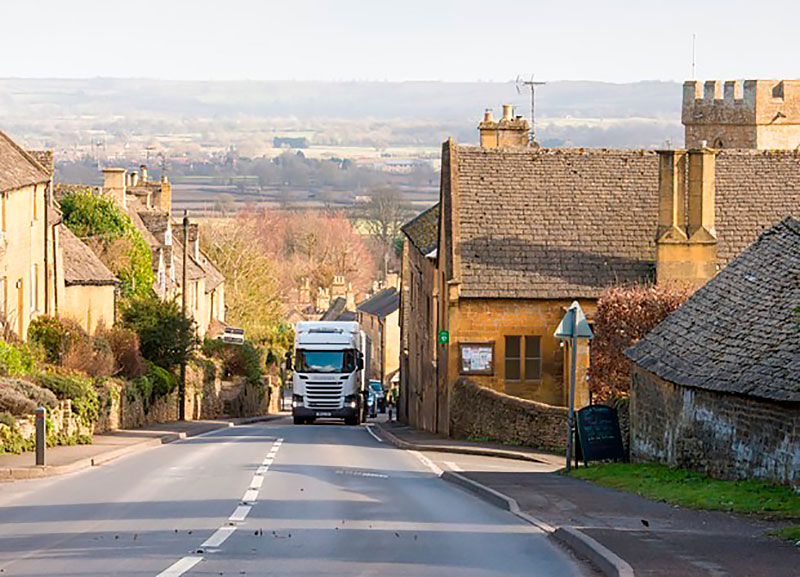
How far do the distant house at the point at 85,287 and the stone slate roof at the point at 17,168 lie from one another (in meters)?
5.44

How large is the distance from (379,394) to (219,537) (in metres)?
77.5

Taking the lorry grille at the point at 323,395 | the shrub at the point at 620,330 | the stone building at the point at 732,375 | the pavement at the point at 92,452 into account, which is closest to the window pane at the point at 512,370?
the shrub at the point at 620,330

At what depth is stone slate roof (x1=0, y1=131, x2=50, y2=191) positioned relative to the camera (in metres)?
42.1

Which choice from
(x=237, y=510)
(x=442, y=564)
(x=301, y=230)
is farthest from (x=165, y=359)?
(x=301, y=230)

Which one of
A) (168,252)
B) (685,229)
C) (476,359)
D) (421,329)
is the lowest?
(476,359)

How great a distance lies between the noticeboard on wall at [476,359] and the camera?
4159 cm

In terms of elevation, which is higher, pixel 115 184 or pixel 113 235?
pixel 115 184

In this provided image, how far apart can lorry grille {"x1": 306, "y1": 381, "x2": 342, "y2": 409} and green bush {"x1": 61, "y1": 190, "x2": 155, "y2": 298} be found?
10.1m

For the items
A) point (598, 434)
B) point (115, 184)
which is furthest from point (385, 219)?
point (598, 434)

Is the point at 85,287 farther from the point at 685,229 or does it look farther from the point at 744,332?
the point at 744,332

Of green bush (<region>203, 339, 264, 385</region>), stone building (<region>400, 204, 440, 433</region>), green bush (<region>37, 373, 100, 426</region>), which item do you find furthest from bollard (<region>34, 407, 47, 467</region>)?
green bush (<region>203, 339, 264, 385</region>)

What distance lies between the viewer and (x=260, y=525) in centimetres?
1753

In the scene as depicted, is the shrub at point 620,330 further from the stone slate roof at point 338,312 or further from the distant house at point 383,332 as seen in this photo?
the stone slate roof at point 338,312

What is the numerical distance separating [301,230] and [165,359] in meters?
130
